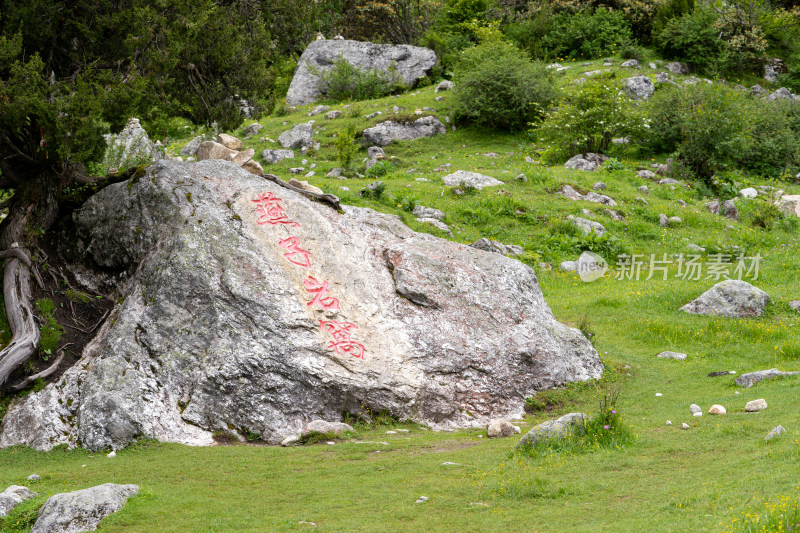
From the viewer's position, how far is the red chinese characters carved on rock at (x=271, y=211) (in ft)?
43.2

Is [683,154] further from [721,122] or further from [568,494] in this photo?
[568,494]

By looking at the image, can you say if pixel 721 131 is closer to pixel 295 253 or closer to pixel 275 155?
pixel 275 155

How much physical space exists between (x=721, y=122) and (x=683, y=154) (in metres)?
1.75

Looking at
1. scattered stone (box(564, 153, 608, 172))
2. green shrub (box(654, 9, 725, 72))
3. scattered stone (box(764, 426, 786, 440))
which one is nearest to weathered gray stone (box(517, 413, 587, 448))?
scattered stone (box(764, 426, 786, 440))

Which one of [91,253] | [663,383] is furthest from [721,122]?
[91,253]

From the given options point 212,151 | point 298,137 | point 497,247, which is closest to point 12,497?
point 212,151

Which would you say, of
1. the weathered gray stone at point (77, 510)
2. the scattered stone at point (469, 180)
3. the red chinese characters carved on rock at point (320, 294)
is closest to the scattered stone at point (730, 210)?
the scattered stone at point (469, 180)

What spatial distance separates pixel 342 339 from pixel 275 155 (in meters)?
18.9

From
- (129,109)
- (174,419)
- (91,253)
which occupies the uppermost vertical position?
(129,109)

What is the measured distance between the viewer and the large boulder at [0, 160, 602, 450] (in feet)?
35.4

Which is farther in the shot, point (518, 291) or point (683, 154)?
point (683, 154)

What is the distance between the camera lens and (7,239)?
13.0 m

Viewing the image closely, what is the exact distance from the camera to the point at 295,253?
12844 mm

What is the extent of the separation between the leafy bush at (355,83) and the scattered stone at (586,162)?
43.1 ft
